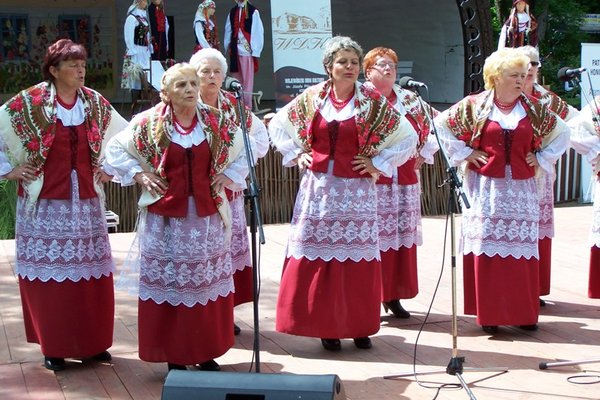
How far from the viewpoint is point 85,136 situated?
16.4 ft

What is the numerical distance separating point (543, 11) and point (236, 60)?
11.1 meters

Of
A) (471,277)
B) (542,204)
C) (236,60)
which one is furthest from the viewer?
(236,60)

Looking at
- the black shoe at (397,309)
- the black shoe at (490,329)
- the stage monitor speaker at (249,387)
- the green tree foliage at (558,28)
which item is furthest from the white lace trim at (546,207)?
the green tree foliage at (558,28)

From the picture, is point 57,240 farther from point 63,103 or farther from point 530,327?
point 530,327

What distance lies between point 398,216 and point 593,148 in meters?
1.38

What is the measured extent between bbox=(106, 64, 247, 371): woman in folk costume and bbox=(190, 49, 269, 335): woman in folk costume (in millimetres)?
758

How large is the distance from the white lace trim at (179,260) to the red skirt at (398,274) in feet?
5.60

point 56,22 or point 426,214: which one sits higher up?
point 56,22

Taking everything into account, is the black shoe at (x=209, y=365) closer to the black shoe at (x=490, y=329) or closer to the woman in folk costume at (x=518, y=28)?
the black shoe at (x=490, y=329)

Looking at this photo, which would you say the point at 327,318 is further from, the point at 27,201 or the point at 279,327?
the point at 27,201

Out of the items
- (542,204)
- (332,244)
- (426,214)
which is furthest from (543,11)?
(332,244)

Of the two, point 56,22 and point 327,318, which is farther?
point 56,22

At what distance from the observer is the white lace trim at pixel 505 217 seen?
5.71 m

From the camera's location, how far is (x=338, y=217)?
5305 mm
